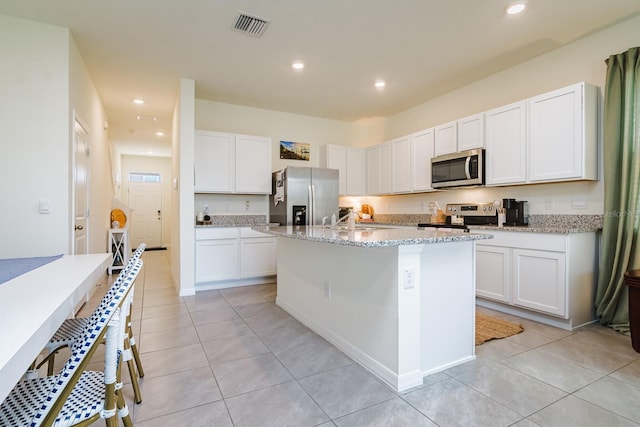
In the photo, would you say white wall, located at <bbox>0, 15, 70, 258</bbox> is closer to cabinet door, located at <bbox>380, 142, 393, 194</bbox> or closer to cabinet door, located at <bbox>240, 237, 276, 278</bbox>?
cabinet door, located at <bbox>240, 237, 276, 278</bbox>

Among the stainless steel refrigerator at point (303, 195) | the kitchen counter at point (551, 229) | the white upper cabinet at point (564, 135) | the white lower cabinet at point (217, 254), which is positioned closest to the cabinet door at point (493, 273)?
the kitchen counter at point (551, 229)

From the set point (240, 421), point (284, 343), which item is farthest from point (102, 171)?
point (240, 421)

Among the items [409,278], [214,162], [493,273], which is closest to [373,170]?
[214,162]

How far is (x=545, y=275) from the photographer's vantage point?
2990 millimetres

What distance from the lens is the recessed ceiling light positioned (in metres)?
2.64

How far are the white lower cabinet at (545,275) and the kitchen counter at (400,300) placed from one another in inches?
46.2

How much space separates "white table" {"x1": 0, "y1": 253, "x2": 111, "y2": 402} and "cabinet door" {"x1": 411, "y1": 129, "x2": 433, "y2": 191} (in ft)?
12.8

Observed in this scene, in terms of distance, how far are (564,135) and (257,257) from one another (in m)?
3.82

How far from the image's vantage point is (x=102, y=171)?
5.17 meters

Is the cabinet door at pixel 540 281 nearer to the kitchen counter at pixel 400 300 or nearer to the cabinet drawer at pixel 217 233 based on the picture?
the kitchen counter at pixel 400 300

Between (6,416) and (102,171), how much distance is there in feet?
16.5

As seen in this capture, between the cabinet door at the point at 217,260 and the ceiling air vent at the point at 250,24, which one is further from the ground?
the ceiling air vent at the point at 250,24

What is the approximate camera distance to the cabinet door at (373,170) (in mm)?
5526

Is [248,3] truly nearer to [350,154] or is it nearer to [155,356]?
[155,356]
